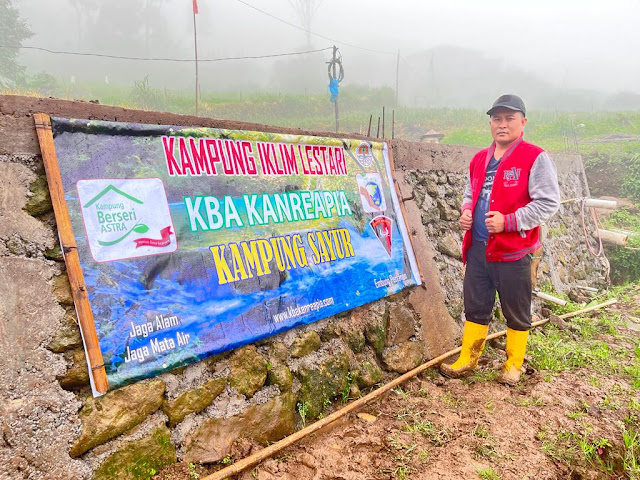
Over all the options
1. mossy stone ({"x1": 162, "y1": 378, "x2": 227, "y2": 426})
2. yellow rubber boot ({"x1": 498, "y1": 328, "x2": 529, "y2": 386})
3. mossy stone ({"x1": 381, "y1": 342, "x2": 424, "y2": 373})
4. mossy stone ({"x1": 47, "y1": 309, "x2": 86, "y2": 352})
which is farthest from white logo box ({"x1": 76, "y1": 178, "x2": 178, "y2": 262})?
yellow rubber boot ({"x1": 498, "y1": 328, "x2": 529, "y2": 386})

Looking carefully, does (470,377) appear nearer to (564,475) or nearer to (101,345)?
(564,475)

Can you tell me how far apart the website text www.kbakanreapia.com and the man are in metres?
1.30

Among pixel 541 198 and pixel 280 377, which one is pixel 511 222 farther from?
pixel 280 377

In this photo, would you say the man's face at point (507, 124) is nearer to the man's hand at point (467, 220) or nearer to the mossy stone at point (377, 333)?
the man's hand at point (467, 220)

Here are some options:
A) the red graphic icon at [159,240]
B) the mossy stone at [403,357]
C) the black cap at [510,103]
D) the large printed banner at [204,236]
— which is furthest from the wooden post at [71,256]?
the black cap at [510,103]

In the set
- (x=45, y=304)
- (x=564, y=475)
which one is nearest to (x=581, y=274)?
(x=564, y=475)

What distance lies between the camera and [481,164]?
3.25 metres

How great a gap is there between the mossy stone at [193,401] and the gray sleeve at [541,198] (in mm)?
2300

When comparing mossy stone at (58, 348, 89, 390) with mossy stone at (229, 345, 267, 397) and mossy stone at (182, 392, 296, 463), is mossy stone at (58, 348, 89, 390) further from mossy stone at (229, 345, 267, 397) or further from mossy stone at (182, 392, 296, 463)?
mossy stone at (229, 345, 267, 397)

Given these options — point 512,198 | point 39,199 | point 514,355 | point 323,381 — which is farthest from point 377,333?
point 39,199

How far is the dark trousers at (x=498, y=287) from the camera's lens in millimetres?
3080

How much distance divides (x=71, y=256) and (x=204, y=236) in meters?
0.69

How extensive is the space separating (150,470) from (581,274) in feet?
25.7

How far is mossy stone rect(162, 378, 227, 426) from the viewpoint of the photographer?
6.81 feet
